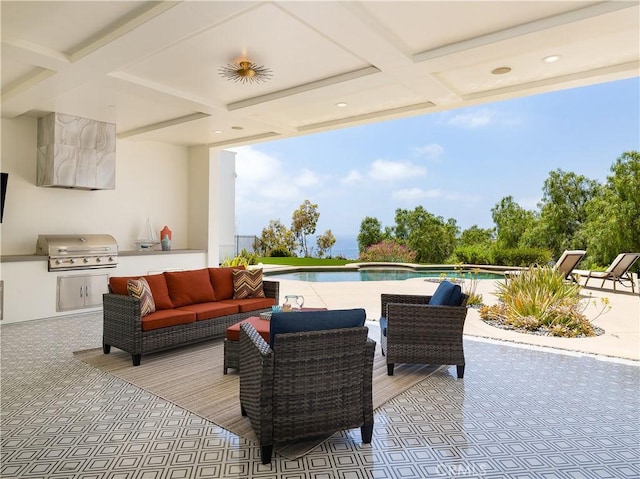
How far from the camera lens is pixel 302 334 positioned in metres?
2.40

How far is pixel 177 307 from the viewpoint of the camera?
4820mm

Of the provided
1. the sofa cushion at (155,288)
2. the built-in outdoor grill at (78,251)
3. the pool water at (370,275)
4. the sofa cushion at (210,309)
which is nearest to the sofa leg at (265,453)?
the sofa cushion at (210,309)

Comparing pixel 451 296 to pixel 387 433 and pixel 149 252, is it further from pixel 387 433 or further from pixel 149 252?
pixel 149 252

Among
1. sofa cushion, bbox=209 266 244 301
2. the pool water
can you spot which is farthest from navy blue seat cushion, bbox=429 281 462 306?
the pool water

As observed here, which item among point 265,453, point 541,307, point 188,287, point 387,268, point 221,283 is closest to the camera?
point 265,453

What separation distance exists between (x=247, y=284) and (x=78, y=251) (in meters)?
2.94

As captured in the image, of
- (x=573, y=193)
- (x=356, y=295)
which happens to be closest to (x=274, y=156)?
(x=573, y=193)

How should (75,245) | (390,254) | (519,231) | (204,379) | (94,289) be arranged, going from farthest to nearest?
1. (519,231)
2. (390,254)
3. (94,289)
4. (75,245)
5. (204,379)

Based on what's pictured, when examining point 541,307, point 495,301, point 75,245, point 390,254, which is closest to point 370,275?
point 390,254

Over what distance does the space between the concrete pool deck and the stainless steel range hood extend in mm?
4098

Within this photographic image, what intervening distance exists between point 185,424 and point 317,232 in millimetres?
18582

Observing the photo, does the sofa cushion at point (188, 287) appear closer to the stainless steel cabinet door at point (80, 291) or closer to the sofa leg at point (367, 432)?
the stainless steel cabinet door at point (80, 291)

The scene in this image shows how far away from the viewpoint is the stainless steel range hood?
20.6 feet

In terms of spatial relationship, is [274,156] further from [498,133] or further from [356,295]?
[356,295]
